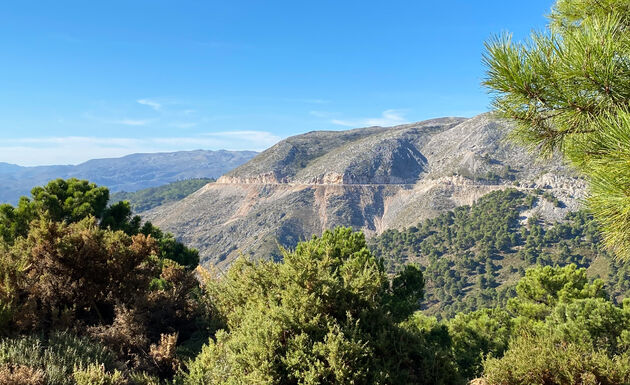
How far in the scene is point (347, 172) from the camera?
125875mm

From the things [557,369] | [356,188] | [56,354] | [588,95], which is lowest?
[557,369]

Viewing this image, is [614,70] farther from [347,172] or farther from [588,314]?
[347,172]

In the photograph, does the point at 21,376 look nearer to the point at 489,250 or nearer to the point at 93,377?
the point at 93,377

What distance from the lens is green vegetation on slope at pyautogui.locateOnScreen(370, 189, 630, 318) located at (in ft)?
195

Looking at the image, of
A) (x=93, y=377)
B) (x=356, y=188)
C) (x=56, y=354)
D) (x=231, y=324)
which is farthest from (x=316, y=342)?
(x=356, y=188)

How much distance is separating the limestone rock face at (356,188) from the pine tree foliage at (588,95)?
81007mm

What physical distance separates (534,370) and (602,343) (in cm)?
1032

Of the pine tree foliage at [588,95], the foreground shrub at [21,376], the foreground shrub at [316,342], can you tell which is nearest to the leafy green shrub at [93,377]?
the foreground shrub at [21,376]

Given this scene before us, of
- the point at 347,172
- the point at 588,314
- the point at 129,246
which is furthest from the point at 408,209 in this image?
the point at 129,246

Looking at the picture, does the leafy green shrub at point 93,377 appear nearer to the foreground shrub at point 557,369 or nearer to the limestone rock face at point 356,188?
the foreground shrub at point 557,369

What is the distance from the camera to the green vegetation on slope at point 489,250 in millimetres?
59397

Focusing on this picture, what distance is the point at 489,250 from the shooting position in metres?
74.6

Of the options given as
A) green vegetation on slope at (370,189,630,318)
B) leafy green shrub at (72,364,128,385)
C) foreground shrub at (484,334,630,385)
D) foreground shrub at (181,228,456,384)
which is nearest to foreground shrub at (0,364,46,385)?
leafy green shrub at (72,364,128,385)

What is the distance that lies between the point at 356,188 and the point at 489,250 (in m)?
56.1
